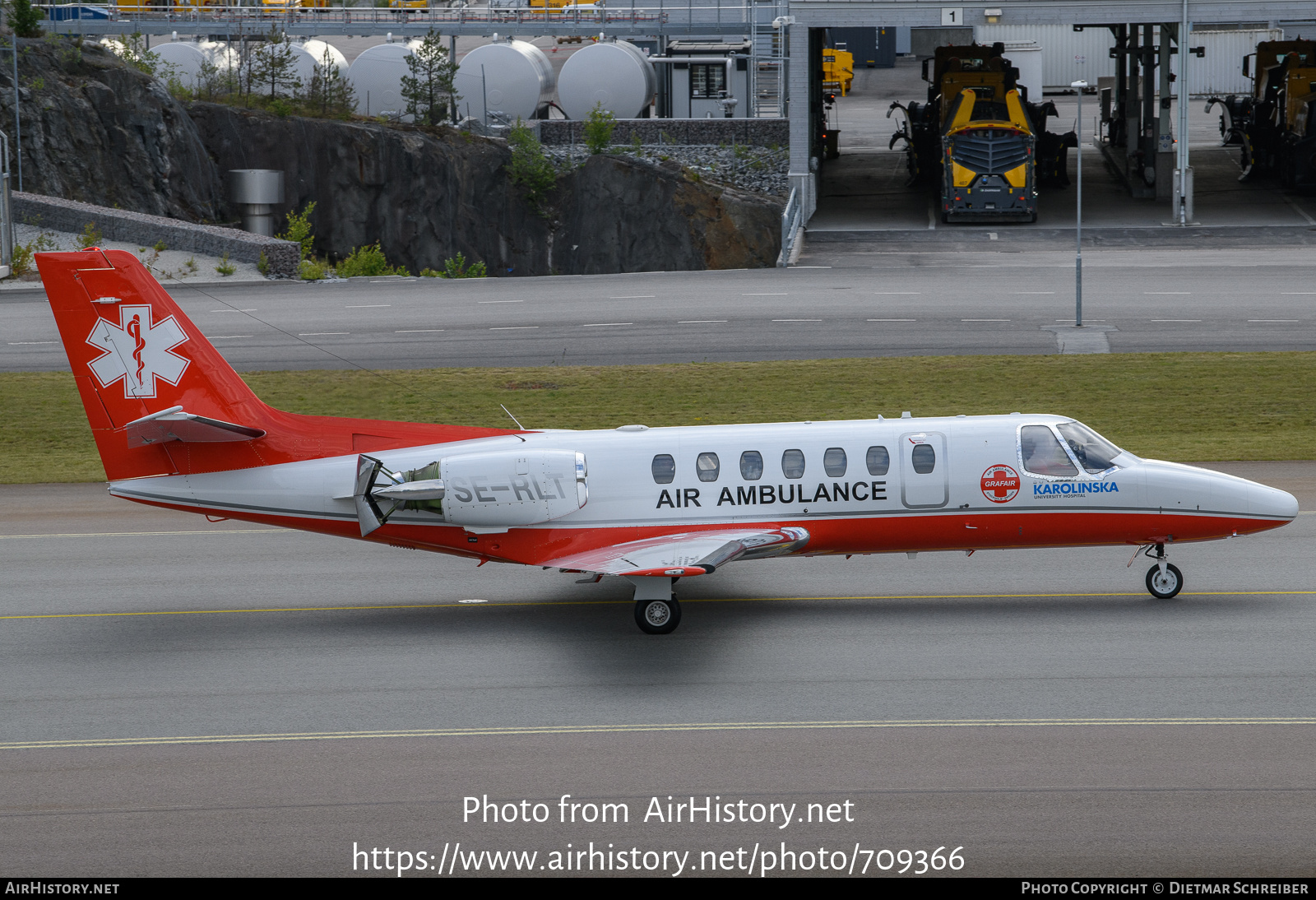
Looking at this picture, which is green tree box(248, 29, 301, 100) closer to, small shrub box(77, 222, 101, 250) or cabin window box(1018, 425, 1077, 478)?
small shrub box(77, 222, 101, 250)

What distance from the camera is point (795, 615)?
17.4m

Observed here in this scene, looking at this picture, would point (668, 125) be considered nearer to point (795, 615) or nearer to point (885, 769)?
point (795, 615)

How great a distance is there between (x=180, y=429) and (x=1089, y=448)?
37.6 feet

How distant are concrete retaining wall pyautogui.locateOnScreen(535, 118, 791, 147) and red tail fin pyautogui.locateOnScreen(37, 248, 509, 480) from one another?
4754cm

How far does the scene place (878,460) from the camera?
17109 millimetres

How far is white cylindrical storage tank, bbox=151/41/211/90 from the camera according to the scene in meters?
68.0

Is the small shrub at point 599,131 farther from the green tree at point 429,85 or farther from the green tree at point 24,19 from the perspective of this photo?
the green tree at point 24,19

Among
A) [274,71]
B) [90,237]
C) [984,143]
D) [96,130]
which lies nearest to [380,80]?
[274,71]

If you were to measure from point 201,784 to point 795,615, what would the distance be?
763 cm

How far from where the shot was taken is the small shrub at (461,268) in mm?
54997

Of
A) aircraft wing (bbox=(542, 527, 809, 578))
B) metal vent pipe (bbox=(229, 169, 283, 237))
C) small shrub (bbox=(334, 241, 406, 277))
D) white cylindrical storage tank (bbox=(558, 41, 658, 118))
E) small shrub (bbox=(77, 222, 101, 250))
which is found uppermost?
white cylindrical storage tank (bbox=(558, 41, 658, 118))

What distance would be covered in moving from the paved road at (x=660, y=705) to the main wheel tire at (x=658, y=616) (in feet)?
0.66

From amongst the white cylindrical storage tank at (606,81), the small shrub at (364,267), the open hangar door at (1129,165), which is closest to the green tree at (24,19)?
the small shrub at (364,267)

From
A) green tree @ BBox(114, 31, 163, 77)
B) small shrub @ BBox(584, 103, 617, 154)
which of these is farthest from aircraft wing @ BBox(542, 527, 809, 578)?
green tree @ BBox(114, 31, 163, 77)
